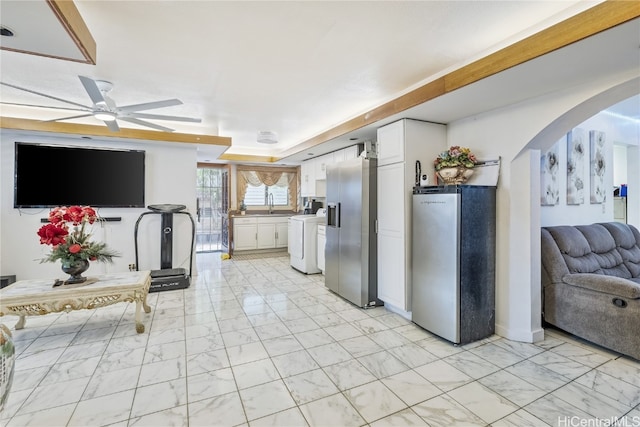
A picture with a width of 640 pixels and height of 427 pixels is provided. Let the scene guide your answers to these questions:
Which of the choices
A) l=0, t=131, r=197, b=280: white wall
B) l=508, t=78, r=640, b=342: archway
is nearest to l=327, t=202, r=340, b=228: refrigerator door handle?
l=508, t=78, r=640, b=342: archway

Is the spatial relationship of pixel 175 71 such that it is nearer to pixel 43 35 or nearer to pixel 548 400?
pixel 43 35

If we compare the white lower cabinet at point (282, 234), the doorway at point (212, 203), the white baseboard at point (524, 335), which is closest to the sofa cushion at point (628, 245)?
the white baseboard at point (524, 335)

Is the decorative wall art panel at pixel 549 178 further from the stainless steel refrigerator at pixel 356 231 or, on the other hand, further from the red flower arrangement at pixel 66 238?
the red flower arrangement at pixel 66 238

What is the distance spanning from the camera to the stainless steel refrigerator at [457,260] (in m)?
2.71

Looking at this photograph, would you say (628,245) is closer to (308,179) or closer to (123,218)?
(308,179)

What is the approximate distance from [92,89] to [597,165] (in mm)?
5689

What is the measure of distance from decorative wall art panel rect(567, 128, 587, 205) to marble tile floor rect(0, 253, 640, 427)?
5.76 feet

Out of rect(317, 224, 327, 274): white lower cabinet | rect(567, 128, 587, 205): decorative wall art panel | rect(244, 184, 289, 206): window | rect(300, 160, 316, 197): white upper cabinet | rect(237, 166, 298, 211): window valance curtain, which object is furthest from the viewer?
rect(244, 184, 289, 206): window

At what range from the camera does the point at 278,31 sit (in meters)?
2.11

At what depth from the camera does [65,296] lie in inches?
106

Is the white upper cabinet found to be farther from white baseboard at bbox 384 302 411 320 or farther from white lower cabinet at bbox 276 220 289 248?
white baseboard at bbox 384 302 411 320

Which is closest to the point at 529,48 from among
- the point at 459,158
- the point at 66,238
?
the point at 459,158

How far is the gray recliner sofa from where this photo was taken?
8.04 feet

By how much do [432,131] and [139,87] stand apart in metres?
3.22
